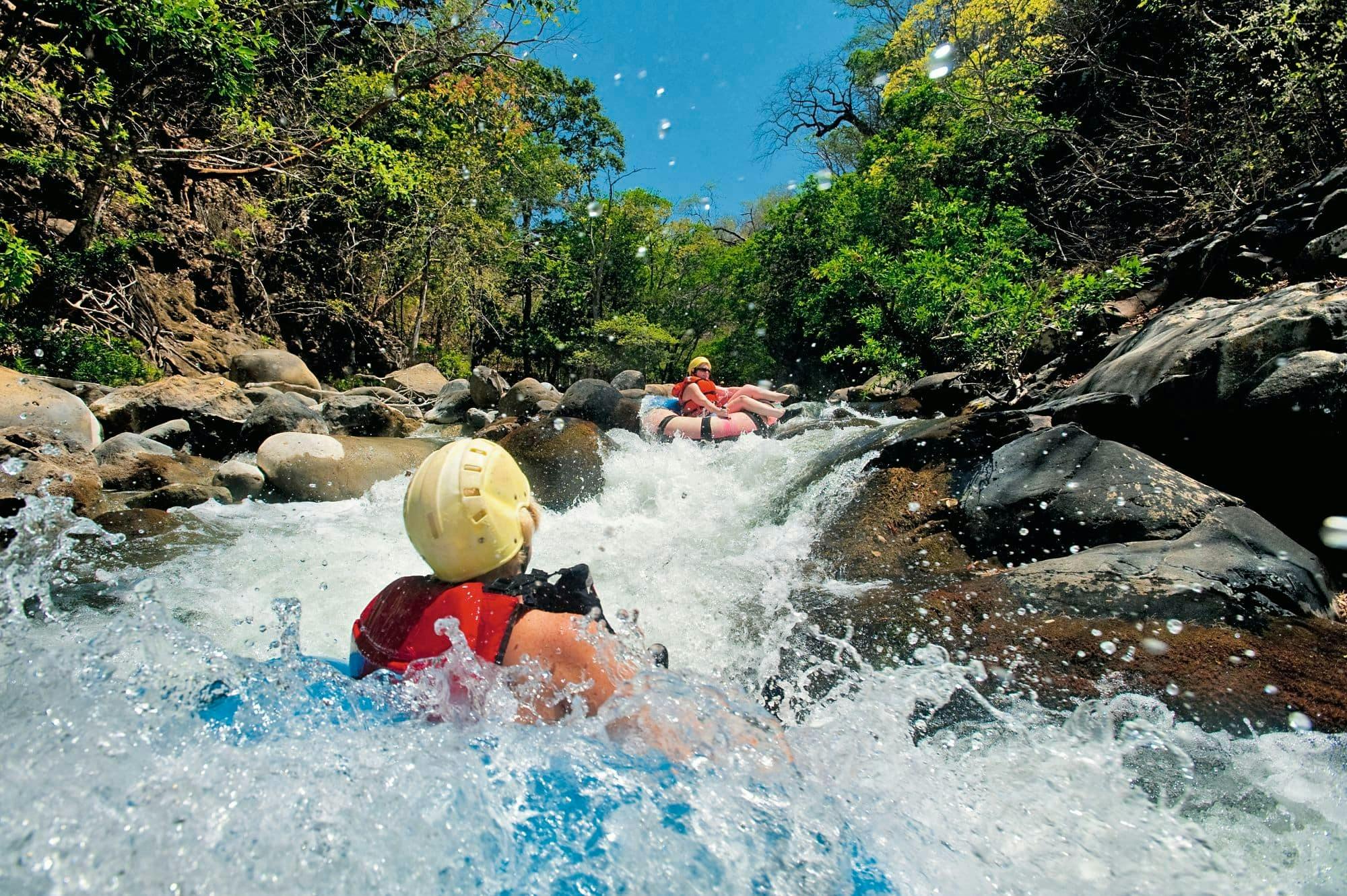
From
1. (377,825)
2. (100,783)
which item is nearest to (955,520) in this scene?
(377,825)

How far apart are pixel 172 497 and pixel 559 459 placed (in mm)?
3558

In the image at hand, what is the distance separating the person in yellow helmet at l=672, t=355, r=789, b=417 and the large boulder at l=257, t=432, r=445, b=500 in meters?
3.80

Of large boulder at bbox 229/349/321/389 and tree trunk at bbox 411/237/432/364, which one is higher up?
tree trunk at bbox 411/237/432/364

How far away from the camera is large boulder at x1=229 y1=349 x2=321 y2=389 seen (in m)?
11.8

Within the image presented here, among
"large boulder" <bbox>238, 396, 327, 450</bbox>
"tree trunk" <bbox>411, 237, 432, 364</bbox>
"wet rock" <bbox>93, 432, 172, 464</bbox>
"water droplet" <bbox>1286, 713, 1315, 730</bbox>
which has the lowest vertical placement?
"water droplet" <bbox>1286, 713, 1315, 730</bbox>

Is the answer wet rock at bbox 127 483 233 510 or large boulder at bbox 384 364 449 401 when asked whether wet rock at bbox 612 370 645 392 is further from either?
wet rock at bbox 127 483 233 510

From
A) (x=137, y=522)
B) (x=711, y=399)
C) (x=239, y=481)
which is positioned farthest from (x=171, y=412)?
(x=711, y=399)

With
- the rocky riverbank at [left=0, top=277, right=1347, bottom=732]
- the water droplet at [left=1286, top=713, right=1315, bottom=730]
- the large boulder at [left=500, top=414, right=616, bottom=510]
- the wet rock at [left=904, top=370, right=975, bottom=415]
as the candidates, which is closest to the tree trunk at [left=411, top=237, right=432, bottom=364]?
the rocky riverbank at [left=0, top=277, right=1347, bottom=732]

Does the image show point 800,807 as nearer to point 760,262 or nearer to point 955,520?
point 955,520

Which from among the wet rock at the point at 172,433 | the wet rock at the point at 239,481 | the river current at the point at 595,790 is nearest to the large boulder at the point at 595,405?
the wet rock at the point at 239,481

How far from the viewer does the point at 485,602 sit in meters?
1.70

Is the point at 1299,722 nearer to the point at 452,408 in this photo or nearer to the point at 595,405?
the point at 595,405

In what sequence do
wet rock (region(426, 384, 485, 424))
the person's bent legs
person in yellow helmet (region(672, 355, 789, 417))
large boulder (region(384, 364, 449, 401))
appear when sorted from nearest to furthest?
person in yellow helmet (region(672, 355, 789, 417)) < the person's bent legs < wet rock (region(426, 384, 485, 424)) < large boulder (region(384, 364, 449, 401))

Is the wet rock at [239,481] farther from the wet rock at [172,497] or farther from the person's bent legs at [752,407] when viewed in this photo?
the person's bent legs at [752,407]
